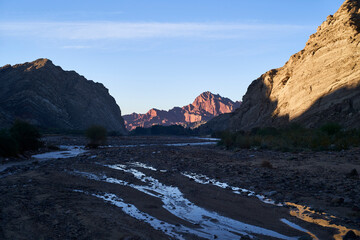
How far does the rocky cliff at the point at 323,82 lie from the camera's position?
35.8 meters

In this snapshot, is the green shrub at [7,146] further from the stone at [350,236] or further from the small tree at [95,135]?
the stone at [350,236]

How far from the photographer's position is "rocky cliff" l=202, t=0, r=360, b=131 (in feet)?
117

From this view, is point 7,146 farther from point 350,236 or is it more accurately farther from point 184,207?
point 350,236

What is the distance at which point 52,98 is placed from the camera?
111938 mm

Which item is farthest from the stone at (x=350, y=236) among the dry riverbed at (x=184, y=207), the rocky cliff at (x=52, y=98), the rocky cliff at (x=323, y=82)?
the rocky cliff at (x=52, y=98)

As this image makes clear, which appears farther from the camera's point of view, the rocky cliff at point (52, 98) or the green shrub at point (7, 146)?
the rocky cliff at point (52, 98)

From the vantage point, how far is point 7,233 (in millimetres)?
4895

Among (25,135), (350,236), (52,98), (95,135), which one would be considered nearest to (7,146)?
(25,135)

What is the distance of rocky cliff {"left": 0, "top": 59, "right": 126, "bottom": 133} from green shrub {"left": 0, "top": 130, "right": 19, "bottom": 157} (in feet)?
226

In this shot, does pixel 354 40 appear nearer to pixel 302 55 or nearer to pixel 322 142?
pixel 302 55

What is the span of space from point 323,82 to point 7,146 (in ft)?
131

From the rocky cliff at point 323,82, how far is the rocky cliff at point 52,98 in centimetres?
6761

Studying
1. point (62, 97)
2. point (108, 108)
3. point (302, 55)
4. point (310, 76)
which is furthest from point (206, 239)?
point (108, 108)

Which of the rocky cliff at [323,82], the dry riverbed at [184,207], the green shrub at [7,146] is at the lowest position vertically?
the dry riverbed at [184,207]
